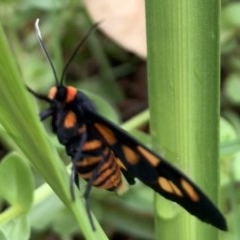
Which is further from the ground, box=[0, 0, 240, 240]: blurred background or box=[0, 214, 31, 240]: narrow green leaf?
box=[0, 214, 31, 240]: narrow green leaf

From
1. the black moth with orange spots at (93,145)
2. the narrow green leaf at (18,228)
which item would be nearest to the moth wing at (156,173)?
the black moth with orange spots at (93,145)

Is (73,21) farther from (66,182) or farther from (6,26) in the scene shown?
(66,182)

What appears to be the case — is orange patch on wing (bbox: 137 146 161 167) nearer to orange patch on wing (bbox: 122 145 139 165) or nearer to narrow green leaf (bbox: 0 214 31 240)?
orange patch on wing (bbox: 122 145 139 165)

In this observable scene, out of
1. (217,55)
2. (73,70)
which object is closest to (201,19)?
(217,55)

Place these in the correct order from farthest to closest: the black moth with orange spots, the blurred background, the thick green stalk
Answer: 1. the blurred background
2. the black moth with orange spots
3. the thick green stalk

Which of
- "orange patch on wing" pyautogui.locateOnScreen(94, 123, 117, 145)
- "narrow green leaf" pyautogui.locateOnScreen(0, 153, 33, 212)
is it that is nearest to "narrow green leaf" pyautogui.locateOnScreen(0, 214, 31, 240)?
"narrow green leaf" pyautogui.locateOnScreen(0, 153, 33, 212)

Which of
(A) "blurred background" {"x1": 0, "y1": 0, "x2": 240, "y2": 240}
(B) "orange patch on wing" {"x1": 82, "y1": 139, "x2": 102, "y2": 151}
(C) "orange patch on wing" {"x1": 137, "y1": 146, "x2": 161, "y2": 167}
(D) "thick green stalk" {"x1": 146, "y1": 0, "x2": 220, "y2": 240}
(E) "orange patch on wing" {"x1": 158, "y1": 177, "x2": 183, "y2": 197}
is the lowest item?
(A) "blurred background" {"x1": 0, "y1": 0, "x2": 240, "y2": 240}
